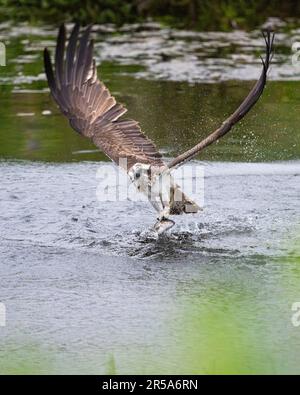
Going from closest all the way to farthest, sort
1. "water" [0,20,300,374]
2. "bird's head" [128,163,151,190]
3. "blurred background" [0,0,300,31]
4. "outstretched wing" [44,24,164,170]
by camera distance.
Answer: "water" [0,20,300,374] < "bird's head" [128,163,151,190] < "outstretched wing" [44,24,164,170] < "blurred background" [0,0,300,31]

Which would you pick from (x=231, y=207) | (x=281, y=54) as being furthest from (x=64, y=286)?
(x=281, y=54)

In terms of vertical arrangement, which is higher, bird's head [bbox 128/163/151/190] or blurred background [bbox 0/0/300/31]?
blurred background [bbox 0/0/300/31]

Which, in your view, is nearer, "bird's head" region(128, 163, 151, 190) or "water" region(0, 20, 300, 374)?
"water" region(0, 20, 300, 374)

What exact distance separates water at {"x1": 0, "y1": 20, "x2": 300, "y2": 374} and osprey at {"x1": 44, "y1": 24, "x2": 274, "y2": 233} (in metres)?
0.25

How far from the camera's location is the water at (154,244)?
16.4ft

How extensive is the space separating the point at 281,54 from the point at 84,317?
746 centimetres

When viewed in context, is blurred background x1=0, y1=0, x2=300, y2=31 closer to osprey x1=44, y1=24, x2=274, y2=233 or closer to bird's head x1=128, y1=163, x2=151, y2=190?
osprey x1=44, y1=24, x2=274, y2=233

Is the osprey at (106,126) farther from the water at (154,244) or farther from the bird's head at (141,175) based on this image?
the water at (154,244)

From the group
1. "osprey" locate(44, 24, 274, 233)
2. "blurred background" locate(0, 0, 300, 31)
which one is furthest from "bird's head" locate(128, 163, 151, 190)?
"blurred background" locate(0, 0, 300, 31)

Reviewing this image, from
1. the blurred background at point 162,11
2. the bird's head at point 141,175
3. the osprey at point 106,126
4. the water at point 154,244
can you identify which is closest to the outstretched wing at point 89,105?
the osprey at point 106,126

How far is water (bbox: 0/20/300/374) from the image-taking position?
4992mm

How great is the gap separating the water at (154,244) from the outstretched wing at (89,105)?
49 cm

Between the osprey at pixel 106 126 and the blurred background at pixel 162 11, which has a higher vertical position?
the blurred background at pixel 162 11

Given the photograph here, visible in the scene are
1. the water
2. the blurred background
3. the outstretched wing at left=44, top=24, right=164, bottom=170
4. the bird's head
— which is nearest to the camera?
the water
